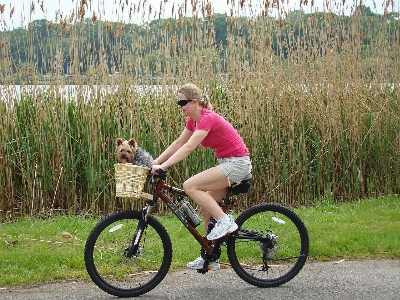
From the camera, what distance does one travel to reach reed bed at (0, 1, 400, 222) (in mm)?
9180

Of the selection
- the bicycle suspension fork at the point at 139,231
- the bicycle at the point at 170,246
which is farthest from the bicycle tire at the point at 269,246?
the bicycle suspension fork at the point at 139,231

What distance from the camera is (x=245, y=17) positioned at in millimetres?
10305

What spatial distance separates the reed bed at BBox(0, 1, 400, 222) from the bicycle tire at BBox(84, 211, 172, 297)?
329 centimetres

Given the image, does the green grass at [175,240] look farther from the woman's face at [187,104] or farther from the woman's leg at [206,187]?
the woman's face at [187,104]

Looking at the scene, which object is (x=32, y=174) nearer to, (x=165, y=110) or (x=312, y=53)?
(x=165, y=110)

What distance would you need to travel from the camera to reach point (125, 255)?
5.69 m

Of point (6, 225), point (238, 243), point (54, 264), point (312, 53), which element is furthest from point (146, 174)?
point (312, 53)

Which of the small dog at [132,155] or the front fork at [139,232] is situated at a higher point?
the small dog at [132,155]

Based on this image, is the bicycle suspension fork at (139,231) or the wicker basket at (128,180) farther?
the bicycle suspension fork at (139,231)

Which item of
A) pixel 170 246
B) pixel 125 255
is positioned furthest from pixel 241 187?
pixel 125 255

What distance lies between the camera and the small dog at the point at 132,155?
5645 millimetres

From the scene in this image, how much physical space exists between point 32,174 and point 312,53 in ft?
14.7

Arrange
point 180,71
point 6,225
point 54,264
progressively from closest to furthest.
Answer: point 54,264 < point 6,225 < point 180,71

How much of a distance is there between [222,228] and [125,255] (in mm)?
848
